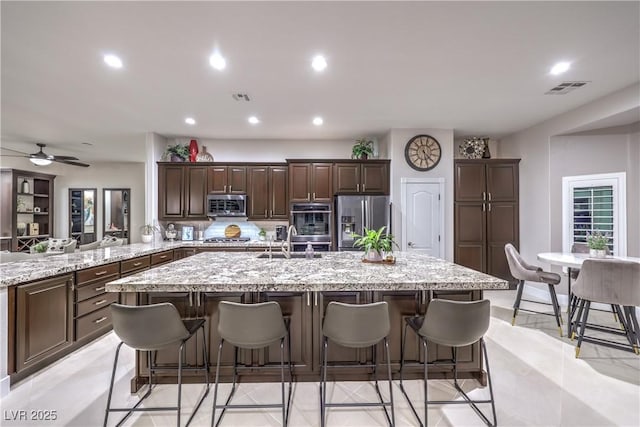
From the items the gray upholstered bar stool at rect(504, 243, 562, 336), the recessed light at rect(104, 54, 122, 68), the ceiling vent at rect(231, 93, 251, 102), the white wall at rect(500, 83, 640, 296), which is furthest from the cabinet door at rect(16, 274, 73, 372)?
the white wall at rect(500, 83, 640, 296)

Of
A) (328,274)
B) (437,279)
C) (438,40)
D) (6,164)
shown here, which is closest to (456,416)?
(437,279)

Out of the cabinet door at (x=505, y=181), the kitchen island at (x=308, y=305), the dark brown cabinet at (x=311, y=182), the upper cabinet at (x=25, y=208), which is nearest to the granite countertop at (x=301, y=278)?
the kitchen island at (x=308, y=305)

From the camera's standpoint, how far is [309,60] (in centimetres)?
263

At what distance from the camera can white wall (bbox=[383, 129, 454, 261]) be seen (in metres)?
4.66

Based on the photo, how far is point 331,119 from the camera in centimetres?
424

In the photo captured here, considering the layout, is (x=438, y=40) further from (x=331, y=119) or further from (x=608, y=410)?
(x=608, y=410)

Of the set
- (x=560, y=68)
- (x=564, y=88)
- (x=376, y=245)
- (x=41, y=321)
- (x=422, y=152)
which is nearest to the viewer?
(x=41, y=321)

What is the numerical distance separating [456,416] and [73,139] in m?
7.24

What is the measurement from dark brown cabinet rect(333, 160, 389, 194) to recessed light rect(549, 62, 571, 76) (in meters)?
2.34

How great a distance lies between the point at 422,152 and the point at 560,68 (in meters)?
2.06

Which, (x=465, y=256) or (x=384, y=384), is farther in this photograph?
(x=465, y=256)

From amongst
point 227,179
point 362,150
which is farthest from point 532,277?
point 227,179

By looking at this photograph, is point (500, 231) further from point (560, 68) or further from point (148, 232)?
point (148, 232)

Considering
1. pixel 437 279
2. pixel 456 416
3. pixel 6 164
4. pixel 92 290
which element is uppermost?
pixel 6 164
